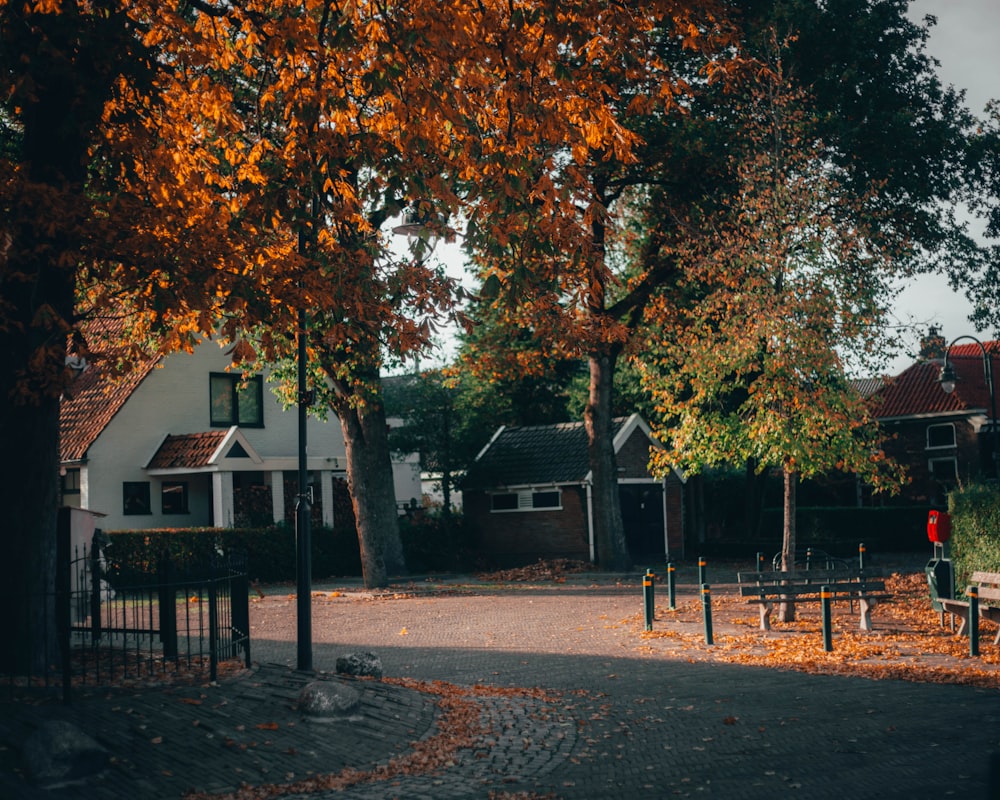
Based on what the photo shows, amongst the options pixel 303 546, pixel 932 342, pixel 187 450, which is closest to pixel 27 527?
pixel 303 546

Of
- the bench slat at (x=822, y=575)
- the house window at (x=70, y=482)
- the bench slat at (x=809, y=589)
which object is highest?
the house window at (x=70, y=482)

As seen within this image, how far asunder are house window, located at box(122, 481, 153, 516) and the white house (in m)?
0.03

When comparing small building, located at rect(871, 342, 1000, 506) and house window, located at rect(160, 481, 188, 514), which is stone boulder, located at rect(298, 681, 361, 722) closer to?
house window, located at rect(160, 481, 188, 514)

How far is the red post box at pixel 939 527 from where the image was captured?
1781cm

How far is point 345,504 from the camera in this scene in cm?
3672

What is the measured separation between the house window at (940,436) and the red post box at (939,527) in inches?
1247

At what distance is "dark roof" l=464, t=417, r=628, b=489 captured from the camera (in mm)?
Result: 36000

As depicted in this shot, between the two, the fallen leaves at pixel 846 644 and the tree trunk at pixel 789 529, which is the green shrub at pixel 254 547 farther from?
the tree trunk at pixel 789 529

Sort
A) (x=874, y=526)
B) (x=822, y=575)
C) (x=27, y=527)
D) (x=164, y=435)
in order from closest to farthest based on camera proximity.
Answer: (x=27, y=527) → (x=822, y=575) → (x=164, y=435) → (x=874, y=526)

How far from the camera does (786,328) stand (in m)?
18.4

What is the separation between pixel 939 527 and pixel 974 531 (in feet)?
5.19

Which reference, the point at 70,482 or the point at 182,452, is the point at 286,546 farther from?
the point at 70,482

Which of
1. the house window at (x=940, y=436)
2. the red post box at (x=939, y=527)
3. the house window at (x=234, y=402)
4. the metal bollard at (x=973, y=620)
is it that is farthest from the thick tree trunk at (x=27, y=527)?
the house window at (x=940, y=436)

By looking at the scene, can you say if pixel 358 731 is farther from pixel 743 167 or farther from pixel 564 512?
pixel 564 512
